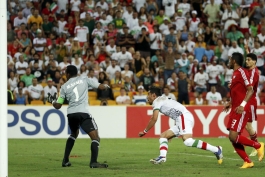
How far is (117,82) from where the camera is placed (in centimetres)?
2673

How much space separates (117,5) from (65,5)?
2.47 m

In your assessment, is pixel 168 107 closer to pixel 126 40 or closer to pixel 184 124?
pixel 184 124

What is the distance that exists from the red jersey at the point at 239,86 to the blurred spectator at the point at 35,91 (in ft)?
45.4

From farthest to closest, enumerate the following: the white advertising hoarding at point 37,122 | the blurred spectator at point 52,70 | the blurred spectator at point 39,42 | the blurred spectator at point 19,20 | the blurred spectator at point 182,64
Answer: the blurred spectator at point 19,20 < the blurred spectator at point 39,42 < the blurred spectator at point 182,64 < the blurred spectator at point 52,70 < the white advertising hoarding at point 37,122

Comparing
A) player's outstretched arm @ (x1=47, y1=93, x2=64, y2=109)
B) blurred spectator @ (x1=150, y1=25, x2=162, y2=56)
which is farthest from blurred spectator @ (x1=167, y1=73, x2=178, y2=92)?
player's outstretched arm @ (x1=47, y1=93, x2=64, y2=109)

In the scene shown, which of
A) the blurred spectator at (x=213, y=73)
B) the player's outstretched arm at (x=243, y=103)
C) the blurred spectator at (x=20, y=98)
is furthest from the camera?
the blurred spectator at (x=213, y=73)

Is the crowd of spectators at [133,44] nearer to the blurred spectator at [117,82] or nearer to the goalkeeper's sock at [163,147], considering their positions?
the blurred spectator at [117,82]

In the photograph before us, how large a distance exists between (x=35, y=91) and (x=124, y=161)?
1152cm

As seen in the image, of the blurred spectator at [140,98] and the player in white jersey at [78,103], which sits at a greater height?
the player in white jersey at [78,103]

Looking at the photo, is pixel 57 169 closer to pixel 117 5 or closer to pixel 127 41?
pixel 127 41

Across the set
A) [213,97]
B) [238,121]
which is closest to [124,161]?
[238,121]

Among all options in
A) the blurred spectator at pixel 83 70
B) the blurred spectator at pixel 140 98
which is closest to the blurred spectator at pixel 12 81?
the blurred spectator at pixel 83 70

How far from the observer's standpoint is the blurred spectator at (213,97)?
2612cm

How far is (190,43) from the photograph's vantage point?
2892 cm
